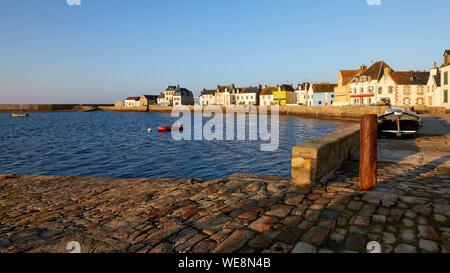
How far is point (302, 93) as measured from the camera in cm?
9900

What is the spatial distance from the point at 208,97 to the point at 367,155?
404ft

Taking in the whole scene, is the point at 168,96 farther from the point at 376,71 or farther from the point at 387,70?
the point at 387,70

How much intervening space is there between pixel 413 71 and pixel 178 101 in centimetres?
9406

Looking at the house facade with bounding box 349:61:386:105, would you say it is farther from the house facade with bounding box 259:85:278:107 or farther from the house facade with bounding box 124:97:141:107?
the house facade with bounding box 124:97:141:107

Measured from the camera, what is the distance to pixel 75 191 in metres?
8.44

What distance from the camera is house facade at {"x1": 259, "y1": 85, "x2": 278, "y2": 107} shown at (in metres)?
105

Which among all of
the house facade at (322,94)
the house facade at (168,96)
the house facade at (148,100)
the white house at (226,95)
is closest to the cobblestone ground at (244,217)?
the house facade at (322,94)

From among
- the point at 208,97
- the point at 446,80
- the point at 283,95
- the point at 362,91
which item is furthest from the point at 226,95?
the point at 446,80

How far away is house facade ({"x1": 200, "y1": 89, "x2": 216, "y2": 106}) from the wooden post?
390ft

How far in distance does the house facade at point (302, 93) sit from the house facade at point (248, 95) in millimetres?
15615

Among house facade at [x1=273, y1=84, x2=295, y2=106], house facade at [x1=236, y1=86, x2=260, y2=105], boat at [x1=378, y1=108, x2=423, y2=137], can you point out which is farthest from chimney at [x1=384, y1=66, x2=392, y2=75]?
house facade at [x1=236, y1=86, x2=260, y2=105]
